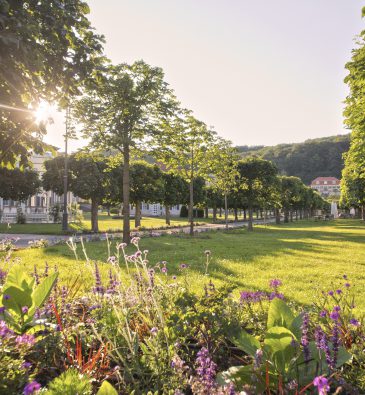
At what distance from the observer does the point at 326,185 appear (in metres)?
165

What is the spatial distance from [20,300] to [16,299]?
0.04 m

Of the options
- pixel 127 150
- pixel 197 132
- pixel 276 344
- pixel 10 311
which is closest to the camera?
pixel 276 344

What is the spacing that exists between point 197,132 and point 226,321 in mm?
23262

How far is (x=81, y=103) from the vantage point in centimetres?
1634

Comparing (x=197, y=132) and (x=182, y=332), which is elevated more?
(x=197, y=132)

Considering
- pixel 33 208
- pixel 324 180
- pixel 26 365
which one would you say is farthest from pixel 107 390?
pixel 324 180

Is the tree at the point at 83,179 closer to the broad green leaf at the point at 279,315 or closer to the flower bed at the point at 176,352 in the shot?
the flower bed at the point at 176,352

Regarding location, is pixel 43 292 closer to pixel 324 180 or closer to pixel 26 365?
pixel 26 365

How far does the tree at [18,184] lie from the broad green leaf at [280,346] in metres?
40.1

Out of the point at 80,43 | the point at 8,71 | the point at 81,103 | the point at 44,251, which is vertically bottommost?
the point at 44,251

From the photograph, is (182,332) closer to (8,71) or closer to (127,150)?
(8,71)

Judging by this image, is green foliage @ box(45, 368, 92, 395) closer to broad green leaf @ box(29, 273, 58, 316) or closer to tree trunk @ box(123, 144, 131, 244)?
broad green leaf @ box(29, 273, 58, 316)

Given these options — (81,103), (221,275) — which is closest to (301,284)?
(221,275)

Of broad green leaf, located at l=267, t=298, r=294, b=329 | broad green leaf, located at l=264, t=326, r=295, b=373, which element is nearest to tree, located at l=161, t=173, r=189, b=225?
broad green leaf, located at l=267, t=298, r=294, b=329
